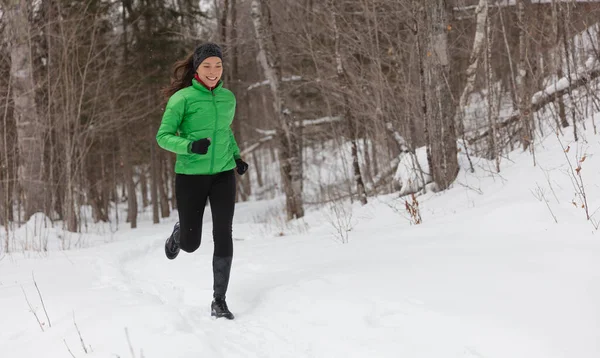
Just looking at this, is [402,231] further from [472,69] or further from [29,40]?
[29,40]

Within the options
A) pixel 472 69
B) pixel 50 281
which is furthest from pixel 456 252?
pixel 472 69

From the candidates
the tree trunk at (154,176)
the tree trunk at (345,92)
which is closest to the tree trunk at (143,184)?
the tree trunk at (154,176)

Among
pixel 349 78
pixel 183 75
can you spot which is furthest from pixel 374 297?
pixel 349 78

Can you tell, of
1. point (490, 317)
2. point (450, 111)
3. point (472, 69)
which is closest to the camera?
point (490, 317)

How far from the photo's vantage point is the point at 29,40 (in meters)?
9.94

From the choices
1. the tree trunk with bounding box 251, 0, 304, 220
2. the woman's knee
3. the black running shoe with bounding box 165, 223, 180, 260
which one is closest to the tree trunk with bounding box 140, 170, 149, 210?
the tree trunk with bounding box 251, 0, 304, 220

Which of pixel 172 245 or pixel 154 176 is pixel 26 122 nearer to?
pixel 154 176

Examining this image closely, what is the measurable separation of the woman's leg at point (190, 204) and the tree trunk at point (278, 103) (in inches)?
295

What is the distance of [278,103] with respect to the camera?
1084cm

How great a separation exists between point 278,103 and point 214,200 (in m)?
7.68

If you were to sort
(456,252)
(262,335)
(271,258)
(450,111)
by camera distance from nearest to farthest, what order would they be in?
(262,335)
(456,252)
(271,258)
(450,111)

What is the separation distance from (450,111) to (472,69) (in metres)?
1.52

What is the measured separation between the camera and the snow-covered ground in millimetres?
2449

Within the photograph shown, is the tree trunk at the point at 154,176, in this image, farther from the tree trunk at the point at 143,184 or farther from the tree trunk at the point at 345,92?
the tree trunk at the point at 345,92
